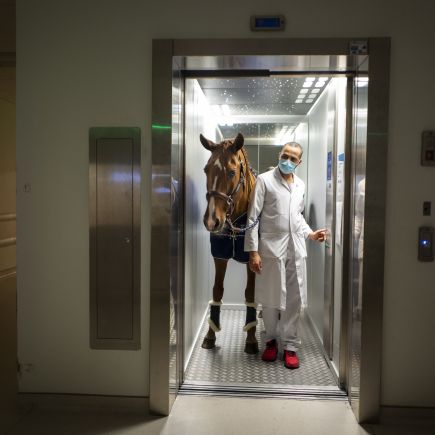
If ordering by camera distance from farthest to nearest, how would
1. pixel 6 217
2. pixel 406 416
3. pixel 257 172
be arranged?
pixel 6 217, pixel 257 172, pixel 406 416

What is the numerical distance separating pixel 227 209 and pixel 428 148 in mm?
1405

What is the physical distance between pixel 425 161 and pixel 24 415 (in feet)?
9.35

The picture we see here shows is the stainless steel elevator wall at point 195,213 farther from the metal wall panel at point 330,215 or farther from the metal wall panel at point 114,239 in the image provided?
the metal wall panel at point 330,215

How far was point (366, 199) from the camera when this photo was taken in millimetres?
2486

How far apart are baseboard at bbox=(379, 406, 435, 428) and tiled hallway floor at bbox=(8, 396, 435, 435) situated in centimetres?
4

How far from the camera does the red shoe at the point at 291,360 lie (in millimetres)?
3285

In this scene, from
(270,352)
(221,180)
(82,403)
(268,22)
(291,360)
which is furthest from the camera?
(270,352)

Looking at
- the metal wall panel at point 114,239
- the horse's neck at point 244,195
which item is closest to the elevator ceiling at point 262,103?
the horse's neck at point 244,195

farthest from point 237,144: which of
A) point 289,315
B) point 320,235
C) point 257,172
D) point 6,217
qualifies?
point 6,217

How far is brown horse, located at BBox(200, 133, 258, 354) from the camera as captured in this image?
3.12m

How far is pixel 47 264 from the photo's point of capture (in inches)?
104

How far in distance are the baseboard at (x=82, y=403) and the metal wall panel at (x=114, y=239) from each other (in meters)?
0.33

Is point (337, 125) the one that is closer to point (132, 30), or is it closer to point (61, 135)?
point (132, 30)

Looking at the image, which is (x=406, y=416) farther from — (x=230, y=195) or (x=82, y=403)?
(x=82, y=403)
